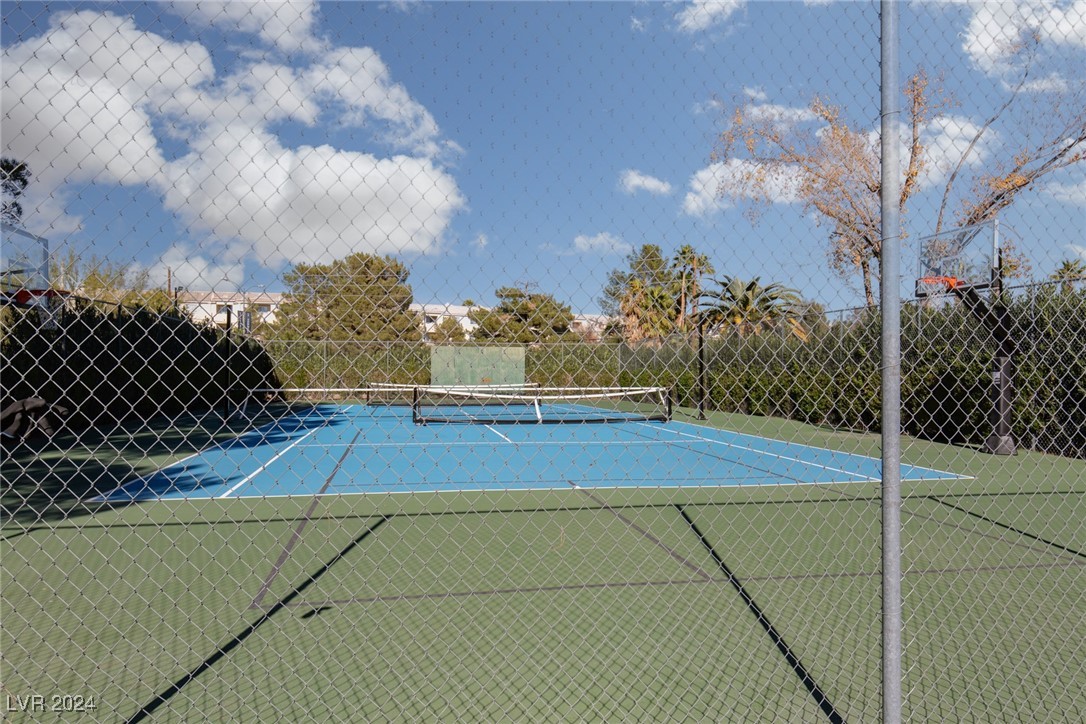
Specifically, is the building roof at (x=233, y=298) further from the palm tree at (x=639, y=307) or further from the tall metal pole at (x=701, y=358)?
the tall metal pole at (x=701, y=358)

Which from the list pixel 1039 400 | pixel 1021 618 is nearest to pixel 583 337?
pixel 1021 618

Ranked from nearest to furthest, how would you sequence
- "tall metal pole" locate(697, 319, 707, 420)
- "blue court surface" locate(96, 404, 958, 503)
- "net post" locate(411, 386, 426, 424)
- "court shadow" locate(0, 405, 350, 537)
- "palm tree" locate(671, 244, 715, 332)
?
"palm tree" locate(671, 244, 715, 332)
"court shadow" locate(0, 405, 350, 537)
"tall metal pole" locate(697, 319, 707, 420)
"blue court surface" locate(96, 404, 958, 503)
"net post" locate(411, 386, 426, 424)

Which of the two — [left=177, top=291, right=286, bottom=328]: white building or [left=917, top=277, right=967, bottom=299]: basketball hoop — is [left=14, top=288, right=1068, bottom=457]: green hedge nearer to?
[left=917, top=277, right=967, bottom=299]: basketball hoop

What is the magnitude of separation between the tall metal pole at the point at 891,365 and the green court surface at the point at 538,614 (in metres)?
0.64

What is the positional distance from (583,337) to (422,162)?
2.85 feet

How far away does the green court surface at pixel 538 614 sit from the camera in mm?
2686

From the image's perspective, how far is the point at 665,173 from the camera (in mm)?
2283

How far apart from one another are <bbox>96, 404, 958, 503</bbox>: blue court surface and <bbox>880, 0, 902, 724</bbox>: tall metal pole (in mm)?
4079

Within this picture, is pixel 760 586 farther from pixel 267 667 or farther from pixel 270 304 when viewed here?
pixel 270 304

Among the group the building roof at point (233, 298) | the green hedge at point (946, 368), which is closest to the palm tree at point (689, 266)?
the building roof at point (233, 298)

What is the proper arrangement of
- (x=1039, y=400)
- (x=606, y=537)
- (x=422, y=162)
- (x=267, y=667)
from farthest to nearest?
1. (x=1039, y=400)
2. (x=606, y=537)
3. (x=267, y=667)
4. (x=422, y=162)

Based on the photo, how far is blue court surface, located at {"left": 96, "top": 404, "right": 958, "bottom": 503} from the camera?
758 cm

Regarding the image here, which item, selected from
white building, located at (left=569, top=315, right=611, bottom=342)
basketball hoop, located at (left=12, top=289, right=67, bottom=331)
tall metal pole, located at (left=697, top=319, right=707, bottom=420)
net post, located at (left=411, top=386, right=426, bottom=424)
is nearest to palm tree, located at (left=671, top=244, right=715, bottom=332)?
white building, located at (left=569, top=315, right=611, bottom=342)

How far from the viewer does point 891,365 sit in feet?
6.57
